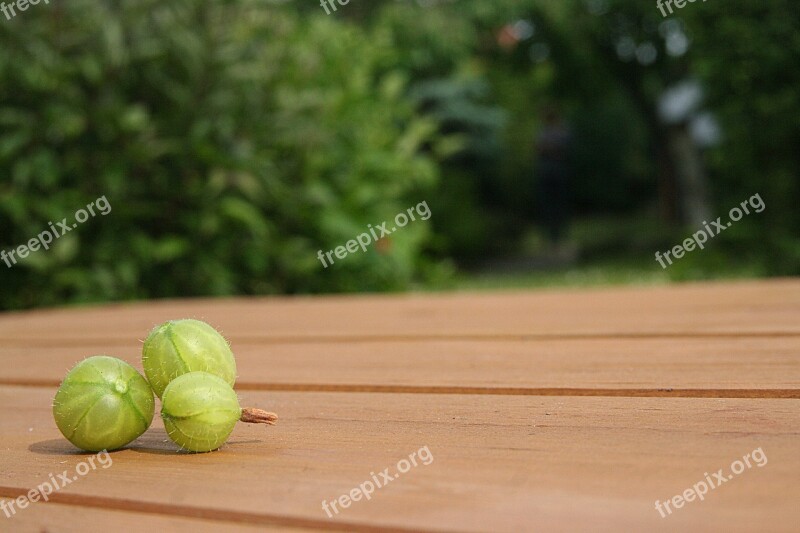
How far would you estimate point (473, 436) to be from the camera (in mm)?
839

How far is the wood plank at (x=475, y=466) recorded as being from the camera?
605mm

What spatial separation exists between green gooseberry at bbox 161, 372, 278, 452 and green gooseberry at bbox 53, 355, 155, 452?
0.05 metres

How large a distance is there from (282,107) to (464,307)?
2.47 metres

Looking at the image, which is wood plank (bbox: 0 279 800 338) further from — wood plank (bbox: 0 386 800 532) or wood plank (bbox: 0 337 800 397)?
wood plank (bbox: 0 386 800 532)

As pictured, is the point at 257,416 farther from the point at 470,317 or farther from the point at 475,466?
the point at 470,317

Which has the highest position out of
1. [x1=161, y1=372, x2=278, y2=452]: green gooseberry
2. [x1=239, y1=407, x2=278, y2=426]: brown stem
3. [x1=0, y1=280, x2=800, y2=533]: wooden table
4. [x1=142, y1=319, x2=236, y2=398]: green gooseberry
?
[x1=142, y1=319, x2=236, y2=398]: green gooseberry

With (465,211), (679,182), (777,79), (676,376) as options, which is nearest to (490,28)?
(465,211)

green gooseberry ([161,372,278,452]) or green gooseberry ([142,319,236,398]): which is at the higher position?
green gooseberry ([142,319,236,398])

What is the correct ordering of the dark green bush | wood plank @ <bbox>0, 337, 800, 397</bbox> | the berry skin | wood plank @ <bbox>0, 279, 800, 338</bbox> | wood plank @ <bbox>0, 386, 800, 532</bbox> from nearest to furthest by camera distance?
wood plank @ <bbox>0, 386, 800, 532</bbox>, the berry skin, wood plank @ <bbox>0, 337, 800, 397</bbox>, wood plank @ <bbox>0, 279, 800, 338</bbox>, the dark green bush

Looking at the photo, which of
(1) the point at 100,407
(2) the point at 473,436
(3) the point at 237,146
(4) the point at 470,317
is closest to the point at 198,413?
(1) the point at 100,407

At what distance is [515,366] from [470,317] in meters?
0.72

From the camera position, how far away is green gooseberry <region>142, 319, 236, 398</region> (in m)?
0.90

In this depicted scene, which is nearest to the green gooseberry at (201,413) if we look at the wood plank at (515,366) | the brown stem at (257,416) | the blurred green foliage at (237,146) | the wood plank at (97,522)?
the brown stem at (257,416)

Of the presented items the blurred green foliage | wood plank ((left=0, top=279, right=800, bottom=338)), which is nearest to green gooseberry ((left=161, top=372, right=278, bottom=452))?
wood plank ((left=0, top=279, right=800, bottom=338))
